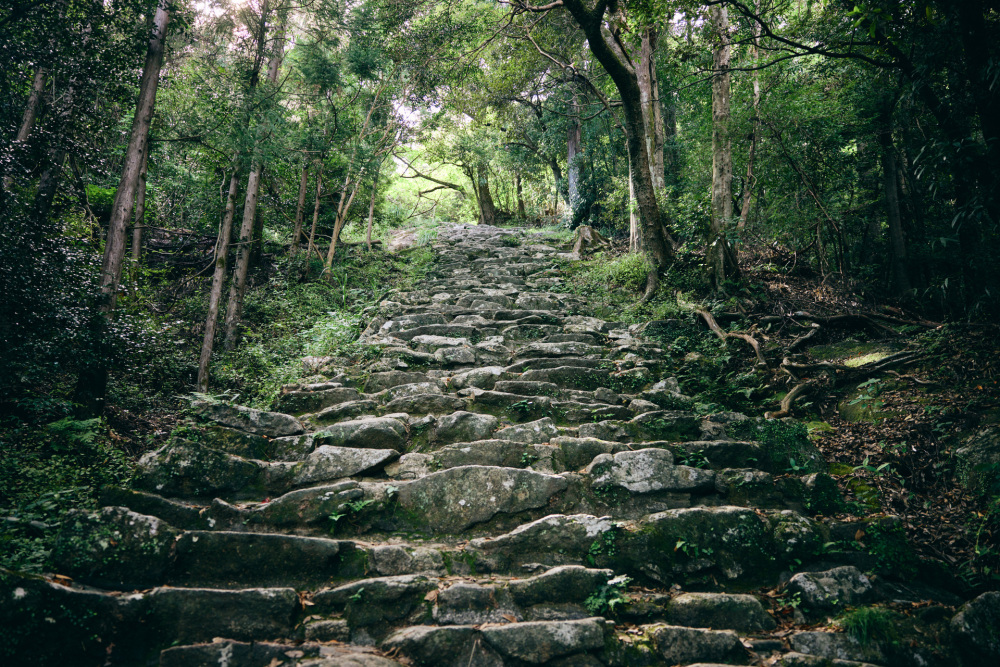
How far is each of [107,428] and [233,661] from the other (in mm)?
3084

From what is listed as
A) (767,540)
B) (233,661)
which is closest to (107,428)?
(233,661)

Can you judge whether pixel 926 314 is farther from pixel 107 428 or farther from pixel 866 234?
pixel 107 428

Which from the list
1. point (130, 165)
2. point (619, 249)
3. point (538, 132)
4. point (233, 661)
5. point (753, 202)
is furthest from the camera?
point (538, 132)

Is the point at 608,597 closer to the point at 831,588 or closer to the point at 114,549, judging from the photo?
the point at 831,588

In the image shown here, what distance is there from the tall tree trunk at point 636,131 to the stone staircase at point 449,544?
344 centimetres

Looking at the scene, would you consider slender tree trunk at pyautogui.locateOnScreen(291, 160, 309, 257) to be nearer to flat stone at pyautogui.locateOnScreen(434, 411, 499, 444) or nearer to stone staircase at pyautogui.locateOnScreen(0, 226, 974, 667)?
stone staircase at pyautogui.locateOnScreen(0, 226, 974, 667)

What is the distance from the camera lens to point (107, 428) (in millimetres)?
4340

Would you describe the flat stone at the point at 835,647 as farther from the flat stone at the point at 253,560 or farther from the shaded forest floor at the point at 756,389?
the flat stone at the point at 253,560

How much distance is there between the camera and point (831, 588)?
2.90 meters

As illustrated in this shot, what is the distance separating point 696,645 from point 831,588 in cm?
103

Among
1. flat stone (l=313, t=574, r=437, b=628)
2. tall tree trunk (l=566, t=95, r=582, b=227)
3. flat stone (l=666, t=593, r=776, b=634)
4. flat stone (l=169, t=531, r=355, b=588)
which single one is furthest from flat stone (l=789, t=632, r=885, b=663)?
tall tree trunk (l=566, t=95, r=582, b=227)

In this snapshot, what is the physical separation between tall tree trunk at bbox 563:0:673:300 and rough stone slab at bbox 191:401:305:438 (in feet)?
18.1

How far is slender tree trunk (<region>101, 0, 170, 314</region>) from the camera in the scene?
15.4 ft

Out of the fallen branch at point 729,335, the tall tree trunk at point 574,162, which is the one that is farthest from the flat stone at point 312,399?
the tall tree trunk at point 574,162
